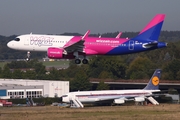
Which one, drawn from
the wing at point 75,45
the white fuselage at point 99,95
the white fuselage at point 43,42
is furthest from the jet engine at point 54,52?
the white fuselage at point 99,95

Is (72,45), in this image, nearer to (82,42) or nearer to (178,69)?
(82,42)

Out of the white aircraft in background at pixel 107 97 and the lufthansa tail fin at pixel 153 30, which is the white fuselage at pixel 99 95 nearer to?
the white aircraft in background at pixel 107 97

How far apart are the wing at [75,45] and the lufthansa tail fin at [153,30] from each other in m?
8.39

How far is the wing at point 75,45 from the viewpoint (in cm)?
8769

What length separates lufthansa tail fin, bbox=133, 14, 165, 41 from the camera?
91812 mm

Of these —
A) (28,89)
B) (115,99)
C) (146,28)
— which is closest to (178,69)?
(28,89)

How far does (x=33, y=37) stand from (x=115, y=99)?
24.3 meters

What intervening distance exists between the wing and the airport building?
2136 inches

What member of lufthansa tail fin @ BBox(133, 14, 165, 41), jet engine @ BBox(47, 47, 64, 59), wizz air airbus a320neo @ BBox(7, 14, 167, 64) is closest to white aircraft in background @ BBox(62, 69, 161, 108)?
wizz air airbus a320neo @ BBox(7, 14, 167, 64)

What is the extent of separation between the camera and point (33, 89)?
479ft

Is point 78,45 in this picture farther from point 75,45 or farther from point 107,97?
point 107,97

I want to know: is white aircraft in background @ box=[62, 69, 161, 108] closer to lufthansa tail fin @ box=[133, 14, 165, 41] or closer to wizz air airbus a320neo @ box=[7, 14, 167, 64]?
wizz air airbus a320neo @ box=[7, 14, 167, 64]

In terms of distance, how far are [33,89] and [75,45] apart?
59829 millimetres

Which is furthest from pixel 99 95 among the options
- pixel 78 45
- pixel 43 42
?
pixel 43 42
